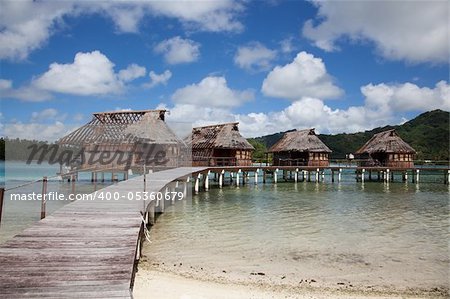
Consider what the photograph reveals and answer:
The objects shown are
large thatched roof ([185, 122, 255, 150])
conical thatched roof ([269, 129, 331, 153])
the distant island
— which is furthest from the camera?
the distant island

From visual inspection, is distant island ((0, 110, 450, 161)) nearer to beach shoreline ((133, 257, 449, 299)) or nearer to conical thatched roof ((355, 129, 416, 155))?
conical thatched roof ((355, 129, 416, 155))

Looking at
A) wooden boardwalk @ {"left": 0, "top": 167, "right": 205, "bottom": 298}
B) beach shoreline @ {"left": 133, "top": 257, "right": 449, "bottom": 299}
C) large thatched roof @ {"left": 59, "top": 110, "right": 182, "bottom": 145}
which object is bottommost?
beach shoreline @ {"left": 133, "top": 257, "right": 449, "bottom": 299}

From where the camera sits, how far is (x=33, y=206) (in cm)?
1816

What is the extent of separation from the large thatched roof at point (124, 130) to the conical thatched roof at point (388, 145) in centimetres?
2218

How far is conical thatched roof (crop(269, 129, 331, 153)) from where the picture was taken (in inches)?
1477

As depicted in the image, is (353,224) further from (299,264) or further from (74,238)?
(74,238)

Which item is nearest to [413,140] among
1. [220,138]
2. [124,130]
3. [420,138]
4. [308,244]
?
[420,138]

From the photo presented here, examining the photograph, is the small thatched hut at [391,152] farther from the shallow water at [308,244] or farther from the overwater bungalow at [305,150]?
the shallow water at [308,244]

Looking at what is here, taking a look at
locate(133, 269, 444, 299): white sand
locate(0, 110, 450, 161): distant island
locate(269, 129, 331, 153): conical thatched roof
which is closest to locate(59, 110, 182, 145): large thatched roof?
locate(269, 129, 331, 153): conical thatched roof

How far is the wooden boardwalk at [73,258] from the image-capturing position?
4.71 metres

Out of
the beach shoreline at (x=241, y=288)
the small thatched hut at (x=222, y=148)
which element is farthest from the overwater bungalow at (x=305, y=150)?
the beach shoreline at (x=241, y=288)

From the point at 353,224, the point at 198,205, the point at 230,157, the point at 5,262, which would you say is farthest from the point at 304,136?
the point at 5,262

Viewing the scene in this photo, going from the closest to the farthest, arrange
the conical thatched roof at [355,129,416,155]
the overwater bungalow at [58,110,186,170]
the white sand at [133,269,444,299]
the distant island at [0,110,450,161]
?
the white sand at [133,269,444,299]
the overwater bungalow at [58,110,186,170]
the conical thatched roof at [355,129,416,155]
the distant island at [0,110,450,161]

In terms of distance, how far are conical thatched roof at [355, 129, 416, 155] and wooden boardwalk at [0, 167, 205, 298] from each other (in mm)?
36054
